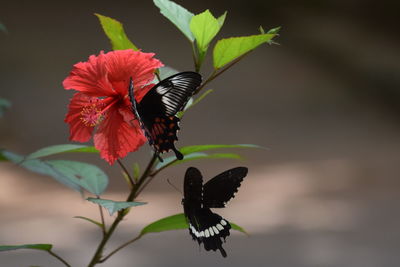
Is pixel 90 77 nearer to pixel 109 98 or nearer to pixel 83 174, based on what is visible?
pixel 109 98

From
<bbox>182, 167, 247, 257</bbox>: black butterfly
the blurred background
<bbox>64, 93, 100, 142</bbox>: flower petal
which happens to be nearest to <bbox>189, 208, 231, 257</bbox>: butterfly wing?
<bbox>182, 167, 247, 257</bbox>: black butterfly

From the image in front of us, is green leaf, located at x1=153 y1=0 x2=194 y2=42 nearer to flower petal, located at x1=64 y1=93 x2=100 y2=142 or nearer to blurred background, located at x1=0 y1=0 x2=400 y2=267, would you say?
flower petal, located at x1=64 y1=93 x2=100 y2=142

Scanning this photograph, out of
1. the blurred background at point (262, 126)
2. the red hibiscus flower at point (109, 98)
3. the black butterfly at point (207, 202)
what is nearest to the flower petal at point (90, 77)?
the red hibiscus flower at point (109, 98)

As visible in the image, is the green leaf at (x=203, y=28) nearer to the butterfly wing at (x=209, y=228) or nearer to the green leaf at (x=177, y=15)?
the green leaf at (x=177, y=15)

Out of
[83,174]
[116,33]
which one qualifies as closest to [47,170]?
[83,174]

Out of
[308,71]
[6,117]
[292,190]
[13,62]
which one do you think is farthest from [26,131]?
[308,71]

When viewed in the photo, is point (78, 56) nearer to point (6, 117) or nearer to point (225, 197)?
point (6, 117)
